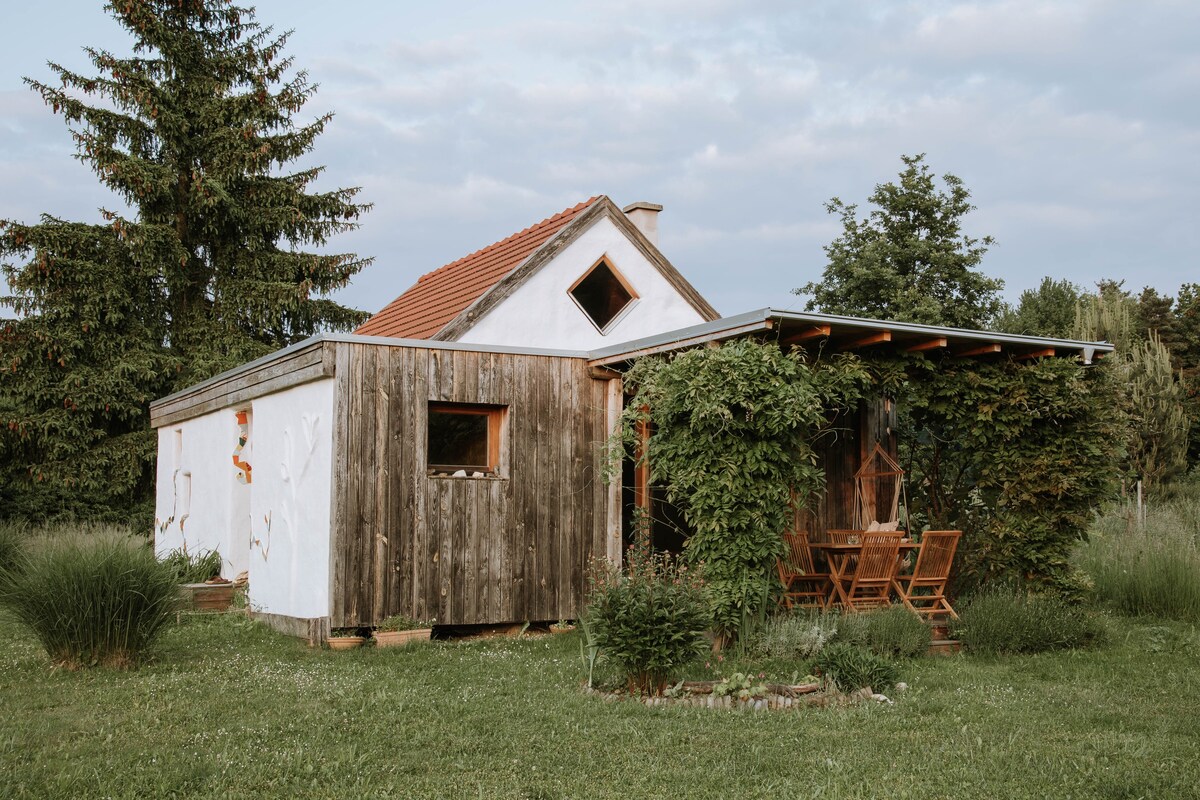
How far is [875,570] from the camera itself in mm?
9125

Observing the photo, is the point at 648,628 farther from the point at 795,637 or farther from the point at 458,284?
the point at 458,284

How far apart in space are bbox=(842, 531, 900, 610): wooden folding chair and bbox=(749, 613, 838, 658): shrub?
942mm

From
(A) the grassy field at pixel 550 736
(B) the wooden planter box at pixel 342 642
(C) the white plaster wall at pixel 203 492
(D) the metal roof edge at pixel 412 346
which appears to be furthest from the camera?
(C) the white plaster wall at pixel 203 492

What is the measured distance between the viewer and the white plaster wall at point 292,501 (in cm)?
922

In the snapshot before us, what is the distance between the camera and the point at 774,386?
Answer: 796 centimetres

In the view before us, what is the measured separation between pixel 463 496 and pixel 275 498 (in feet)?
6.61

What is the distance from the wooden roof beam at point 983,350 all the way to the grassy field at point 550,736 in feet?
8.92

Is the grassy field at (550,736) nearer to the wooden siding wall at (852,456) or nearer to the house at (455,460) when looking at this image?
the house at (455,460)

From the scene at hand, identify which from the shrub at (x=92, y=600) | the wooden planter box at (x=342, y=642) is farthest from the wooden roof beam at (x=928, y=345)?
the shrub at (x=92, y=600)

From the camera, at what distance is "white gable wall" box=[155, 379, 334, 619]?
928cm

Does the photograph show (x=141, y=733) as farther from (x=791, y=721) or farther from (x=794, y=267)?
(x=794, y=267)

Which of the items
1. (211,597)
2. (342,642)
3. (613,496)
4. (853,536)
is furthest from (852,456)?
(211,597)

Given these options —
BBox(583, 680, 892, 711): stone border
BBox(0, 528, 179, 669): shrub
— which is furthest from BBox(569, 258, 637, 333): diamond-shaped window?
BBox(583, 680, 892, 711): stone border

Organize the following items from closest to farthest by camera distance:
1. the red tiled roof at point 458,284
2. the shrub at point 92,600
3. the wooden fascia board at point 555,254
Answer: the shrub at point 92,600 → the wooden fascia board at point 555,254 → the red tiled roof at point 458,284
